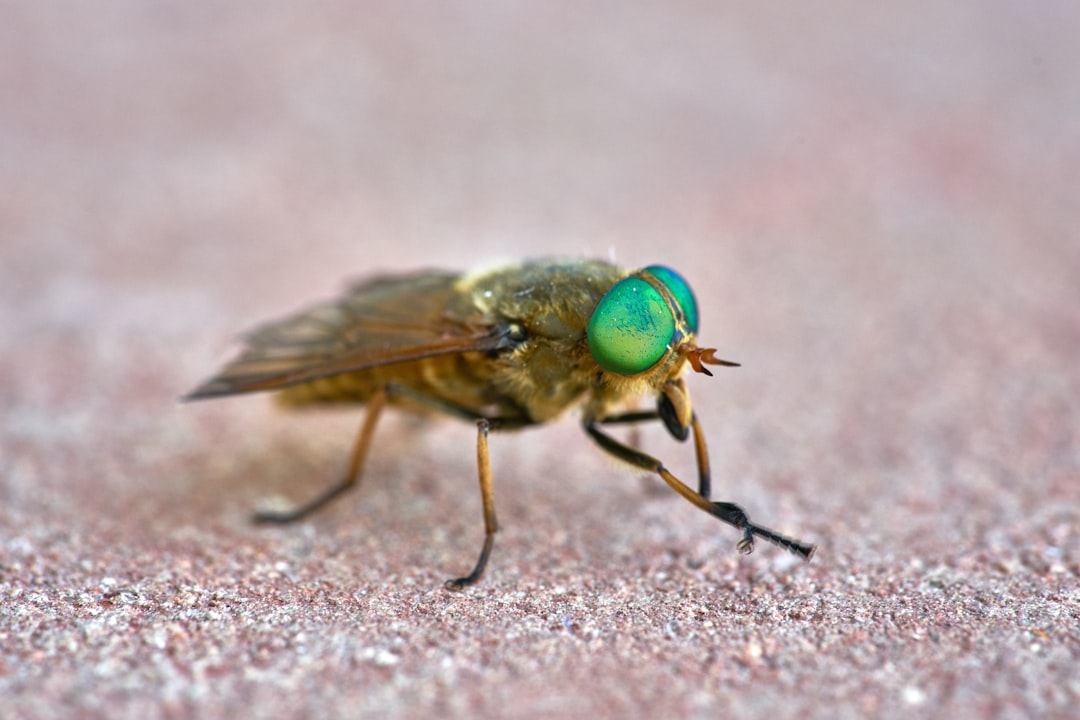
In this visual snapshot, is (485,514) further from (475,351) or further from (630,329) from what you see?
(630,329)

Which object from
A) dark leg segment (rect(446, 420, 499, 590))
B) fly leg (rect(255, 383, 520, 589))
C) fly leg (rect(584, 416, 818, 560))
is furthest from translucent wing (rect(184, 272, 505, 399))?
fly leg (rect(584, 416, 818, 560))

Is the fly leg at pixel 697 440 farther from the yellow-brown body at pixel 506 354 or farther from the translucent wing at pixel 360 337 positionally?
the translucent wing at pixel 360 337

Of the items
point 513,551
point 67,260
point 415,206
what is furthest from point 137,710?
point 415,206

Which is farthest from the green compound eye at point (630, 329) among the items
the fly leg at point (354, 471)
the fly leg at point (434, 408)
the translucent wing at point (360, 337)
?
the fly leg at point (354, 471)

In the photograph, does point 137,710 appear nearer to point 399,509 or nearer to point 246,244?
point 399,509

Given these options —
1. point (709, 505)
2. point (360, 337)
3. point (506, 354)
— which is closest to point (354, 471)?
point (360, 337)

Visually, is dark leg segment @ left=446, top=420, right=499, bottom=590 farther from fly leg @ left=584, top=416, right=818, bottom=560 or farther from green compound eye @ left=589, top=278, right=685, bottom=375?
green compound eye @ left=589, top=278, right=685, bottom=375
